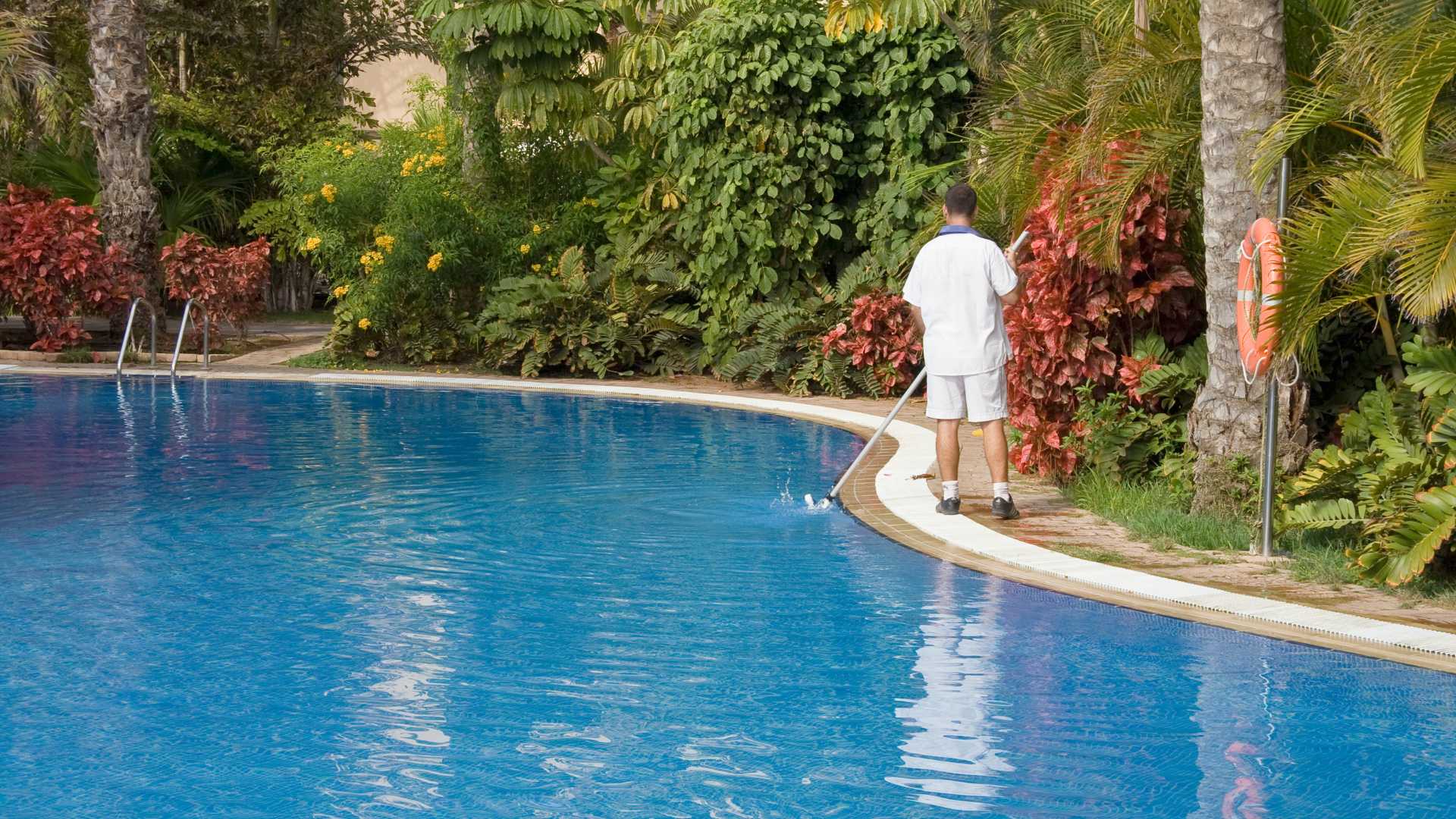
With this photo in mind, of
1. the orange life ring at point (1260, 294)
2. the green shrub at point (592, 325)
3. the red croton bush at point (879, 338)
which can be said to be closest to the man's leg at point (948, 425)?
the orange life ring at point (1260, 294)

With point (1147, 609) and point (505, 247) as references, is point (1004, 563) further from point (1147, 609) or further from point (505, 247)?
point (505, 247)

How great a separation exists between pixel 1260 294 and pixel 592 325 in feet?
39.8

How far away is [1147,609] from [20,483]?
7.89m

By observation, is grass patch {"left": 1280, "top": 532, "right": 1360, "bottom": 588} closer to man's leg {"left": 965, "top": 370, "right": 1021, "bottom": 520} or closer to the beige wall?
man's leg {"left": 965, "top": 370, "right": 1021, "bottom": 520}

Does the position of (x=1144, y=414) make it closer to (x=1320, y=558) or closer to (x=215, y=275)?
(x=1320, y=558)

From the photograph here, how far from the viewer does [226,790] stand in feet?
15.7

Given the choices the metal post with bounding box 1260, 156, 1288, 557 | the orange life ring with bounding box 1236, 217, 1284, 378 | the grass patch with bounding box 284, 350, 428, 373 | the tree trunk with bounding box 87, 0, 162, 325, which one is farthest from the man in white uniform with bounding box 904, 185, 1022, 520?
the tree trunk with bounding box 87, 0, 162, 325

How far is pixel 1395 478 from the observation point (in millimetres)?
7336

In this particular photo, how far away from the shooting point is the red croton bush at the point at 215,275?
820 inches

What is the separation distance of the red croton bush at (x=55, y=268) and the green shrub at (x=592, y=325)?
531cm

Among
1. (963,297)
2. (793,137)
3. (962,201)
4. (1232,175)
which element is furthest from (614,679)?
(793,137)

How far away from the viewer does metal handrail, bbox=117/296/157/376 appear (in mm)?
18781

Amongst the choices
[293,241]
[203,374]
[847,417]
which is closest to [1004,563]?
[847,417]

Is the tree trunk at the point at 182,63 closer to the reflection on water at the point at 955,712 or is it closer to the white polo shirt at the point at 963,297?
the white polo shirt at the point at 963,297
